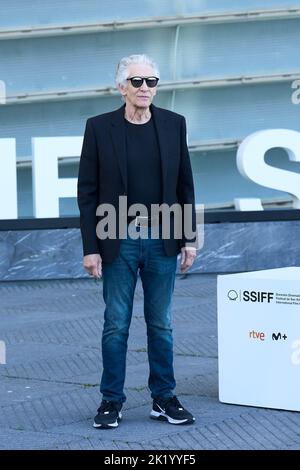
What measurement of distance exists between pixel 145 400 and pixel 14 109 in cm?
639

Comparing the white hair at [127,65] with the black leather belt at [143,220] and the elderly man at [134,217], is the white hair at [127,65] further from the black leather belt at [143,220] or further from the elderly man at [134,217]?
the black leather belt at [143,220]

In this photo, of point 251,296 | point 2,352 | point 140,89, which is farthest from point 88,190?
point 2,352

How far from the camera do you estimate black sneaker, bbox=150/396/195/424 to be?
7.71 m

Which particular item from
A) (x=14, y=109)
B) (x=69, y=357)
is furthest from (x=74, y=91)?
(x=69, y=357)

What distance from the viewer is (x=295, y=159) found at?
14.2m

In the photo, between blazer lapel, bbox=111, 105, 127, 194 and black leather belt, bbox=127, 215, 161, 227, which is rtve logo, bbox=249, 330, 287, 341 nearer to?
black leather belt, bbox=127, 215, 161, 227

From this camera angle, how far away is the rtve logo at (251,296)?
8.11m

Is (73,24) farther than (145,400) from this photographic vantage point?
Yes

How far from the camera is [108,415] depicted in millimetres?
7668

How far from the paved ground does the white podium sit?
4.6 inches

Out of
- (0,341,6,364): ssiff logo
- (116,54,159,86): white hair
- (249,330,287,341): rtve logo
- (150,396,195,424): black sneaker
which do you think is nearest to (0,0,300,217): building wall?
(0,341,6,364): ssiff logo

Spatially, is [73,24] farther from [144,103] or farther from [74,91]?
[144,103]

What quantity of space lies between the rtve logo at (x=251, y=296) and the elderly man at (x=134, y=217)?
0.57m
